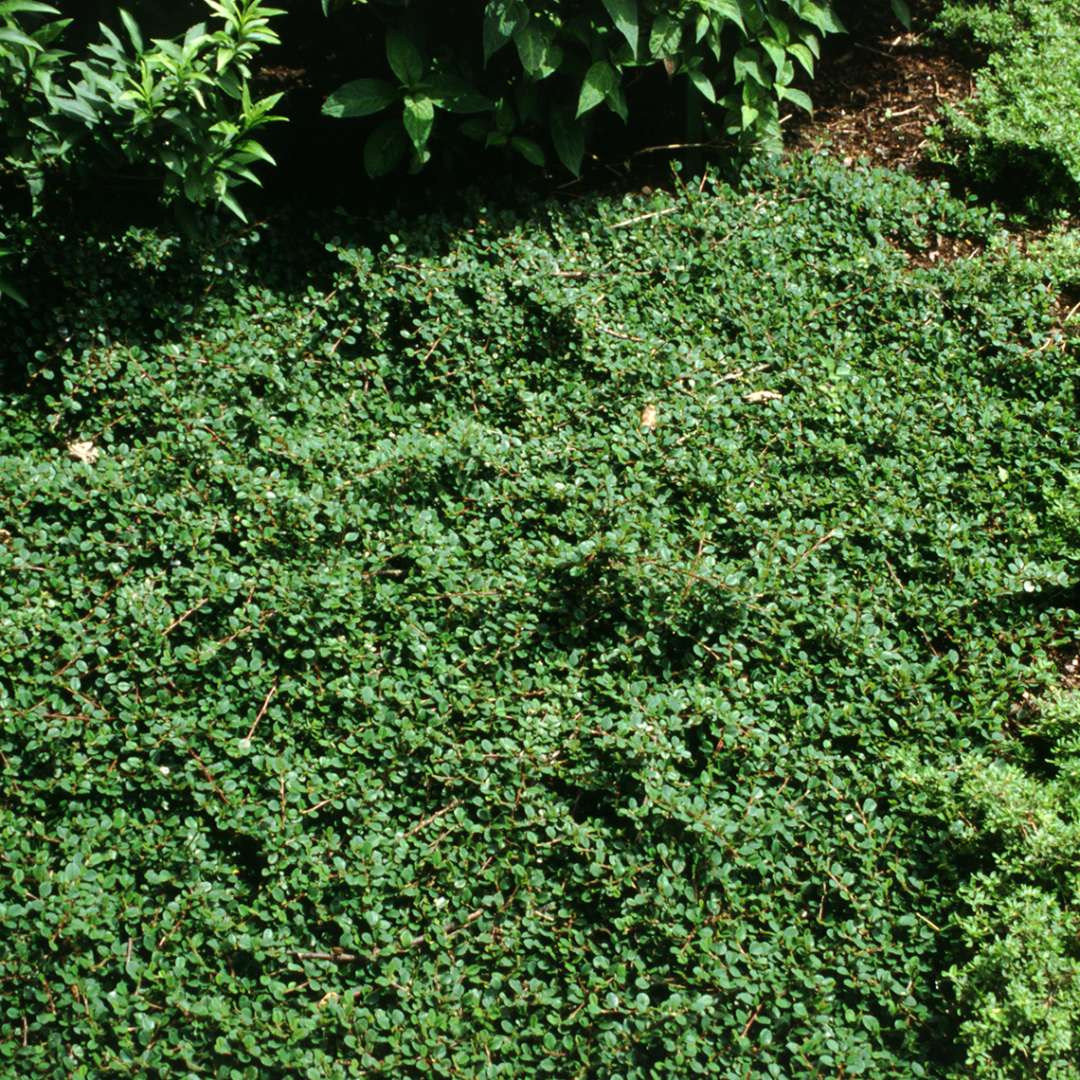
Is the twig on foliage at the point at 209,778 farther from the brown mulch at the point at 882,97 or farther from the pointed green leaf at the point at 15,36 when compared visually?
the brown mulch at the point at 882,97

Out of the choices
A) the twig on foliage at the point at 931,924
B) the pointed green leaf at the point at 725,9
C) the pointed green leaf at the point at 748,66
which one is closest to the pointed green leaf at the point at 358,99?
the pointed green leaf at the point at 725,9

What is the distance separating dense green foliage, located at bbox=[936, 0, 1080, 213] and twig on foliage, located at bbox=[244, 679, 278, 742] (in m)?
3.54

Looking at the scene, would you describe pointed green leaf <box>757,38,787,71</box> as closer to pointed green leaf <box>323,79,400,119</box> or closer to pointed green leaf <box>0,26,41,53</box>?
pointed green leaf <box>323,79,400,119</box>

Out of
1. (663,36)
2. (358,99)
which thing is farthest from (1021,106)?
(358,99)

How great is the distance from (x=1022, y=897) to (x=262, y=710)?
1.95 meters

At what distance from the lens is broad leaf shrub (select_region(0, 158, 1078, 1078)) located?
2787 millimetres

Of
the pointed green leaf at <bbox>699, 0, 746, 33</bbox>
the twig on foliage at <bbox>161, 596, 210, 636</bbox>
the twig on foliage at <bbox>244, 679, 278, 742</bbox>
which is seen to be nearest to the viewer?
the twig on foliage at <bbox>244, 679, 278, 742</bbox>

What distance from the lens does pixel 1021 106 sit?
16.1ft

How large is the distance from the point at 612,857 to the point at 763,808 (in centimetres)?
42

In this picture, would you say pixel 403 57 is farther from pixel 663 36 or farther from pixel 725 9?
pixel 725 9

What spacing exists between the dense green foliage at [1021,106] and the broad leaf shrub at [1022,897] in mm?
2442

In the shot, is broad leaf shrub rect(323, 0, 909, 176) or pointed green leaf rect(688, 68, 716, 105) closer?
broad leaf shrub rect(323, 0, 909, 176)

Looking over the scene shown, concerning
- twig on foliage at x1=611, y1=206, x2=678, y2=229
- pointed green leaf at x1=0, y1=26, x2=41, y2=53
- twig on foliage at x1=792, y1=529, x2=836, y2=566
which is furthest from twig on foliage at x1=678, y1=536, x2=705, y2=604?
pointed green leaf at x1=0, y1=26, x2=41, y2=53

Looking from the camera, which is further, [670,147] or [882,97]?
[882,97]
